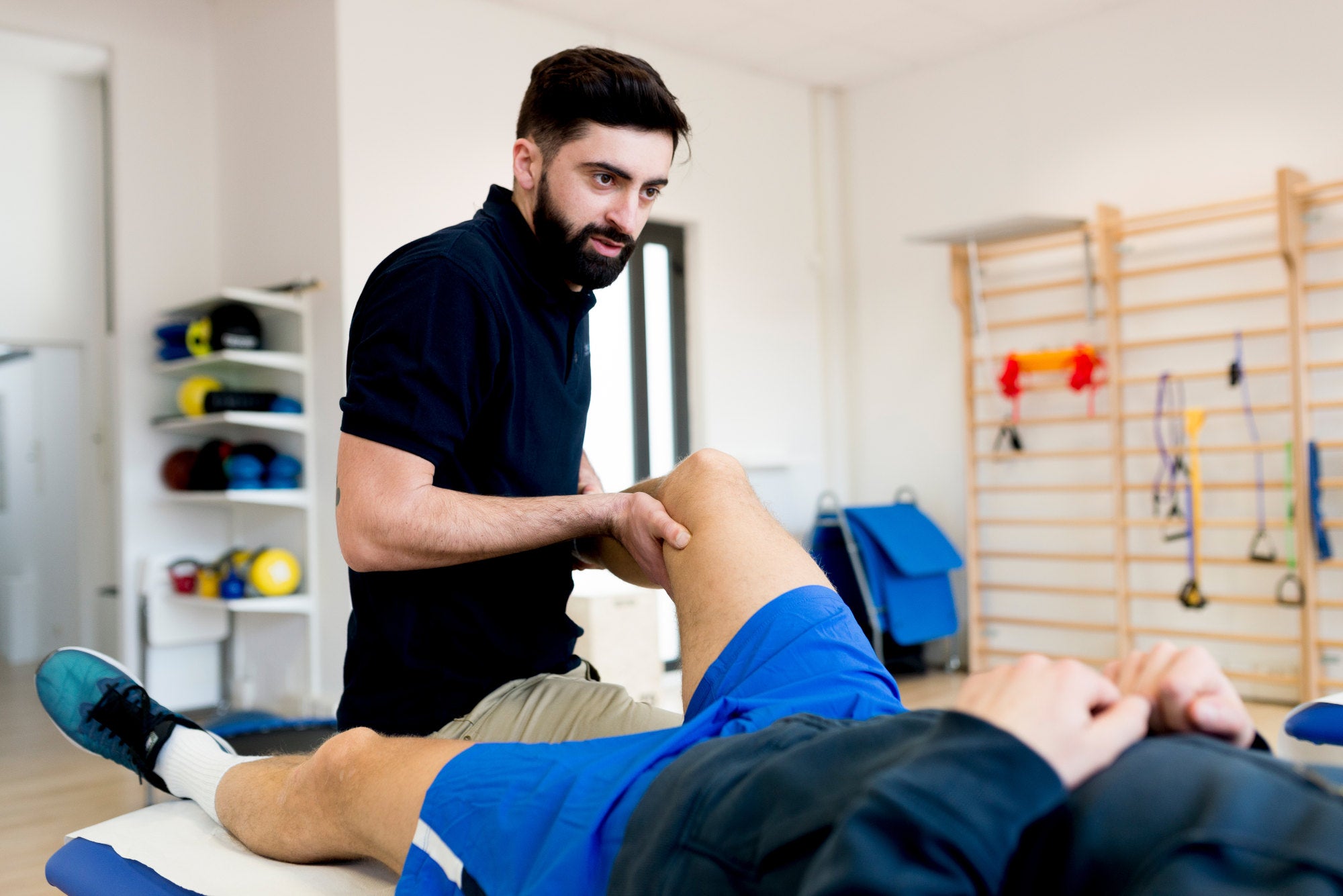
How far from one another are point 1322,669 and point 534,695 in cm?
360

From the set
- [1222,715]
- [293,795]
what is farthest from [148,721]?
[1222,715]

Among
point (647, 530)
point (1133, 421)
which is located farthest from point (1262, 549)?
point (647, 530)

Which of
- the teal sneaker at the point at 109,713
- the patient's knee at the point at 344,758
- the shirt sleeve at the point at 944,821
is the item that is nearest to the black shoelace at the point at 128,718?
the teal sneaker at the point at 109,713

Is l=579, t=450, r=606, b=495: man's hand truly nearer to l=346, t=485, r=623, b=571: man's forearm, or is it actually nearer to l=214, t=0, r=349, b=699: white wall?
l=346, t=485, r=623, b=571: man's forearm

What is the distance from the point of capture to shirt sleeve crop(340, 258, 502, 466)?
4.17 feet

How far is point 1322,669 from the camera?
12.7ft

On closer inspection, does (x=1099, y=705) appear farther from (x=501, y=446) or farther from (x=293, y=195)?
(x=293, y=195)

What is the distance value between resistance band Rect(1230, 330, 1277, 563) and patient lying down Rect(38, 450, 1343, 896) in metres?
3.45

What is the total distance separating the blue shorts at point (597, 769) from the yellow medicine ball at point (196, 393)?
11.0 feet

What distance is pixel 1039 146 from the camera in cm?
480

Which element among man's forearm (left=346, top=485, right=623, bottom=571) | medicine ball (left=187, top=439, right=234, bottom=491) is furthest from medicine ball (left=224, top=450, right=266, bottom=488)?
man's forearm (left=346, top=485, right=623, bottom=571)

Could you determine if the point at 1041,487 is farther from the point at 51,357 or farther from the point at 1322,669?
the point at 51,357

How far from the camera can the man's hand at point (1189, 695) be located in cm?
72

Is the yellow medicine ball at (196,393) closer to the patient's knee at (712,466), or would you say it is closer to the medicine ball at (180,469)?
the medicine ball at (180,469)
